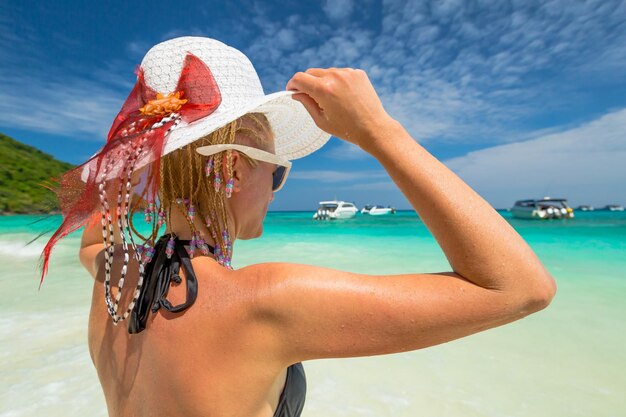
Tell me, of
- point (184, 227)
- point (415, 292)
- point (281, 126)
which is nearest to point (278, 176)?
point (281, 126)

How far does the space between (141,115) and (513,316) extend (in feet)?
4.26

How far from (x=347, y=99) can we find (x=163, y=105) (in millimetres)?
650

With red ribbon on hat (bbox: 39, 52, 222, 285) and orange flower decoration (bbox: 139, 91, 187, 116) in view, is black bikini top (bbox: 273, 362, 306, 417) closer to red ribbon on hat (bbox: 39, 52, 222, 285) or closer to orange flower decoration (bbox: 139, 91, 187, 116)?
red ribbon on hat (bbox: 39, 52, 222, 285)

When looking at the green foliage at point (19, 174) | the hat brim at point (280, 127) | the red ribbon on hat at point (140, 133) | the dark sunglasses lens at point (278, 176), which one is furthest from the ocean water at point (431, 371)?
the green foliage at point (19, 174)

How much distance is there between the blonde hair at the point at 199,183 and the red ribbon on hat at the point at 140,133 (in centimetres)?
5

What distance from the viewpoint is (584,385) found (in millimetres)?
3326

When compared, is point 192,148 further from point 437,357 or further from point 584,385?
point 584,385

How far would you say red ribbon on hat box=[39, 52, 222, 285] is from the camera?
109cm

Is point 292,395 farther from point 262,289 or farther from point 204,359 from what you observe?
point 262,289

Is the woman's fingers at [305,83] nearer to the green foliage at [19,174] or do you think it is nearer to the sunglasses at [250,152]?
the sunglasses at [250,152]

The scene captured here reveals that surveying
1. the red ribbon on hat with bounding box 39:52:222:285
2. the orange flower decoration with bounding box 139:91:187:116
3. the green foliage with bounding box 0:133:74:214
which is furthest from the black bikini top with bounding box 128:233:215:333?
the green foliage with bounding box 0:133:74:214

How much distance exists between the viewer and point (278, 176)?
1.48 m

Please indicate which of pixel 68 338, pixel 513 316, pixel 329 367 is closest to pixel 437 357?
pixel 329 367

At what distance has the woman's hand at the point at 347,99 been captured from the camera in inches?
37.4
